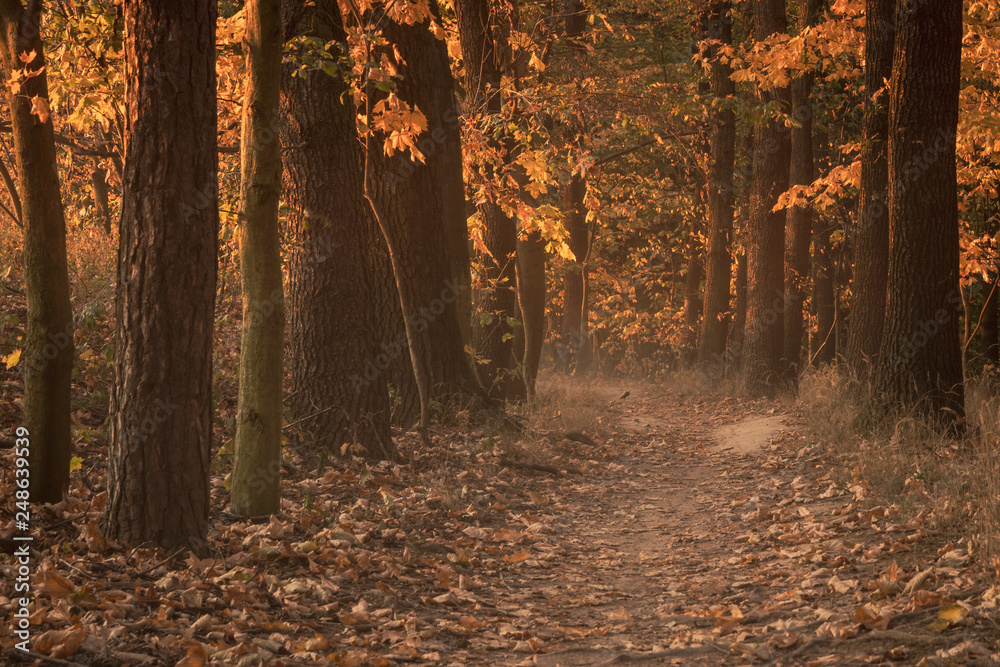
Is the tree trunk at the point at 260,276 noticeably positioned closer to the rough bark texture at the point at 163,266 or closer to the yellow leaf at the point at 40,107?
the rough bark texture at the point at 163,266

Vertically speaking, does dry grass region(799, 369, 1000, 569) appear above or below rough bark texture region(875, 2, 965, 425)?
below

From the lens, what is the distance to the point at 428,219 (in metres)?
10.0

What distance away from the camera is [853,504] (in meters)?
6.62

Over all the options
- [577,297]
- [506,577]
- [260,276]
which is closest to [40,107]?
[260,276]

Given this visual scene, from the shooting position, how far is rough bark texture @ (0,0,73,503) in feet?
16.6

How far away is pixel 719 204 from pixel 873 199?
8.19 meters

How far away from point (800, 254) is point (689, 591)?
1281 centimetres

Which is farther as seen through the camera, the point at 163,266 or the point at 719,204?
the point at 719,204

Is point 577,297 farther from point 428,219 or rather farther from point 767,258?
point 428,219

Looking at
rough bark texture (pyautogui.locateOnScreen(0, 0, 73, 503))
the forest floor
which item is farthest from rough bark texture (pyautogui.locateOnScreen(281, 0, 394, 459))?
rough bark texture (pyautogui.locateOnScreen(0, 0, 73, 503))

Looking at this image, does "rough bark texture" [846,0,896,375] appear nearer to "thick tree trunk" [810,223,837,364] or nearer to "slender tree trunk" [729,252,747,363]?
"slender tree trunk" [729,252,747,363]

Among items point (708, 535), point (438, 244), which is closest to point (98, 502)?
point (708, 535)

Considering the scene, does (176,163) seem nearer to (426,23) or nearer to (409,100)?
(409,100)

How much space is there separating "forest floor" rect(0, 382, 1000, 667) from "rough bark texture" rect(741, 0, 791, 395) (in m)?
6.90
